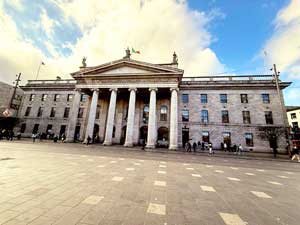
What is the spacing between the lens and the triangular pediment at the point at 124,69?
2286cm

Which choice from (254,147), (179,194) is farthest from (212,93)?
(179,194)

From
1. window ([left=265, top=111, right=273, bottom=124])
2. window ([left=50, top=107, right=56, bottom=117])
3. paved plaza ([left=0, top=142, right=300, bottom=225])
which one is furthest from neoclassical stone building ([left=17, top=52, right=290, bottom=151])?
paved plaza ([left=0, top=142, right=300, bottom=225])

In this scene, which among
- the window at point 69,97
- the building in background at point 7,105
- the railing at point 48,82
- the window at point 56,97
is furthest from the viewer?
the railing at point 48,82

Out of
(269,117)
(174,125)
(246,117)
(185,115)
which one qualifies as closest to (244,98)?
(246,117)

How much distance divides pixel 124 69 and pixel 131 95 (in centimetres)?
524

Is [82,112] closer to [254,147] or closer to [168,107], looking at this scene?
[168,107]

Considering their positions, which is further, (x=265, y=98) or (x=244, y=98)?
(x=244, y=98)

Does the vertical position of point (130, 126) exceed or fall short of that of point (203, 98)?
it falls short

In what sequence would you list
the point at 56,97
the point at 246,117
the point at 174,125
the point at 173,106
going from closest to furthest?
the point at 174,125
the point at 173,106
the point at 246,117
the point at 56,97

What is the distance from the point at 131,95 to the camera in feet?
75.3

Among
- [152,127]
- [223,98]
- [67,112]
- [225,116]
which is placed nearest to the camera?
[152,127]

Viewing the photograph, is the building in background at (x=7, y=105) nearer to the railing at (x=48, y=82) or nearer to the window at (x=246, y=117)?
the railing at (x=48, y=82)

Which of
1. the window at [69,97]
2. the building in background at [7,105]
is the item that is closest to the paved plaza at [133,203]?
the window at [69,97]

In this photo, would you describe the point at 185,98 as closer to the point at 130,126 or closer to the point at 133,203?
the point at 130,126
